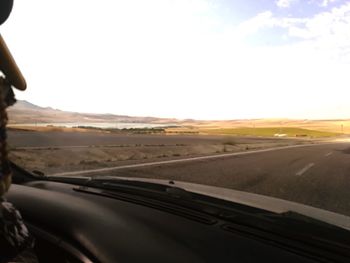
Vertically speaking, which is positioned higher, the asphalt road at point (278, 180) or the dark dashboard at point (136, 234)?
the dark dashboard at point (136, 234)

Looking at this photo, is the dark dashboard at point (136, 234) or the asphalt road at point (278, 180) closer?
the dark dashboard at point (136, 234)

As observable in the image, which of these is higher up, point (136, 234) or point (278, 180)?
point (136, 234)

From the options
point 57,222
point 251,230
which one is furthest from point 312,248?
point 57,222

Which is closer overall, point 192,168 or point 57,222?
point 57,222

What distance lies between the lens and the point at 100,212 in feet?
7.70

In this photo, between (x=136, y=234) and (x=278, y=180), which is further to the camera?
(x=278, y=180)

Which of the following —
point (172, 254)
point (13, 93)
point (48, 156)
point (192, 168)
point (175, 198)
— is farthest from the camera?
point (48, 156)

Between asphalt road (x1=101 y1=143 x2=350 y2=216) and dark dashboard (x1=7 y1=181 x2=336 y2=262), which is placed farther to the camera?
asphalt road (x1=101 y1=143 x2=350 y2=216)

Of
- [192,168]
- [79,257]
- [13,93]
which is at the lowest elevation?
[192,168]

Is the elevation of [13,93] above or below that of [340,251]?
above

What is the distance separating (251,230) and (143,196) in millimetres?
928

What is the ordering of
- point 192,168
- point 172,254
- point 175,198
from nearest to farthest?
point 172,254
point 175,198
point 192,168

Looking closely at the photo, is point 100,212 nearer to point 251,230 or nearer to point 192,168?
point 251,230

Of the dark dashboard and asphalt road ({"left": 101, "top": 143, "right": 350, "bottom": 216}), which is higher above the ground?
the dark dashboard
